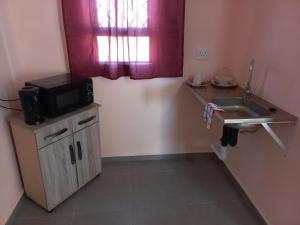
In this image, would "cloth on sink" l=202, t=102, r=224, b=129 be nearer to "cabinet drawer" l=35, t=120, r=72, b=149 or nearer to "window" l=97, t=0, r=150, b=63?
"window" l=97, t=0, r=150, b=63

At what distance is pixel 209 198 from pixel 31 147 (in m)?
1.53

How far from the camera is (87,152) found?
6.98 feet

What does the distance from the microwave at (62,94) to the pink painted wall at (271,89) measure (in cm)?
140

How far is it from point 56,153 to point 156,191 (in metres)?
0.95

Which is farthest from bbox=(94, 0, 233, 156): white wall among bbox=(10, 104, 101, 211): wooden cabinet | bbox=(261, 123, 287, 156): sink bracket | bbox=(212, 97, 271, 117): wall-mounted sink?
bbox=(261, 123, 287, 156): sink bracket

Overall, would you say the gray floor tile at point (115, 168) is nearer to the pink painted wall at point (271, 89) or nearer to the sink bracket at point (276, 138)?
the pink painted wall at point (271, 89)

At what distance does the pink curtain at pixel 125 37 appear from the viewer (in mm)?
1997

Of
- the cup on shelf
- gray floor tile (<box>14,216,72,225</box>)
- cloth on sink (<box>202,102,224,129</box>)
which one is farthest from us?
the cup on shelf

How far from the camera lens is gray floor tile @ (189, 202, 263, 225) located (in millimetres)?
1871

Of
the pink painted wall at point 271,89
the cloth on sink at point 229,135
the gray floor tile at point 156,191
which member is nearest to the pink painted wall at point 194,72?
the pink painted wall at point 271,89

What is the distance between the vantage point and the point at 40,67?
2.13 metres

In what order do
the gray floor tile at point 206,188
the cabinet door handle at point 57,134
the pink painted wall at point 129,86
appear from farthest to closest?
1. the gray floor tile at point 206,188
2. the pink painted wall at point 129,86
3. the cabinet door handle at point 57,134

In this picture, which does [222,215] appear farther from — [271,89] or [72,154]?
[72,154]

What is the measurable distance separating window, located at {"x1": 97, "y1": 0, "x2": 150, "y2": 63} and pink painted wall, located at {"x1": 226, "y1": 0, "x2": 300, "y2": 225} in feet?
2.87
